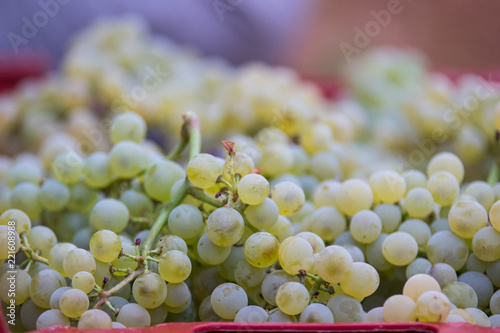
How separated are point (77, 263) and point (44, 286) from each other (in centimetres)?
4

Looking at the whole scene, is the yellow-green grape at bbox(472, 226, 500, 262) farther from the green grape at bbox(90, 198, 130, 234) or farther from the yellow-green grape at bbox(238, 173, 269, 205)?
the green grape at bbox(90, 198, 130, 234)

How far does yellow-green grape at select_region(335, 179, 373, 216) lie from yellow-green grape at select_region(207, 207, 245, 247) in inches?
5.0

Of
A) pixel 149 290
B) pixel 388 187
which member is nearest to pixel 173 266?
pixel 149 290

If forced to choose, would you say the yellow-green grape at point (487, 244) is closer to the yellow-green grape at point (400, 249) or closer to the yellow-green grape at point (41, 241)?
the yellow-green grape at point (400, 249)

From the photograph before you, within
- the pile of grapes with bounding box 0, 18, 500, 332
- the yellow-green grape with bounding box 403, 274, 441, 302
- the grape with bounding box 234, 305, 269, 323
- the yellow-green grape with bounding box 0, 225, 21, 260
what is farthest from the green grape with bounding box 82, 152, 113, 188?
the yellow-green grape with bounding box 403, 274, 441, 302

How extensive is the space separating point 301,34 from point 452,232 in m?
1.75

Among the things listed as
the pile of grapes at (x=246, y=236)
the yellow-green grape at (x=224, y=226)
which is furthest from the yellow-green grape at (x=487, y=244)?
the yellow-green grape at (x=224, y=226)

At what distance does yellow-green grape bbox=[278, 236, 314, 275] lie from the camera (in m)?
0.44

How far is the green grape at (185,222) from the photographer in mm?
475

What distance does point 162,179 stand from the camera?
529mm

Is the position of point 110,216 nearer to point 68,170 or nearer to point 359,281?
point 68,170

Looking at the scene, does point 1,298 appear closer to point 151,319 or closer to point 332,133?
point 151,319

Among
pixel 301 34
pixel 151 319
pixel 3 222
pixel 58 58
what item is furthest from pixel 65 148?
pixel 301 34

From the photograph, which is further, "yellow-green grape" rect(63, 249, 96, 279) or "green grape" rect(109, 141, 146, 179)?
"green grape" rect(109, 141, 146, 179)
